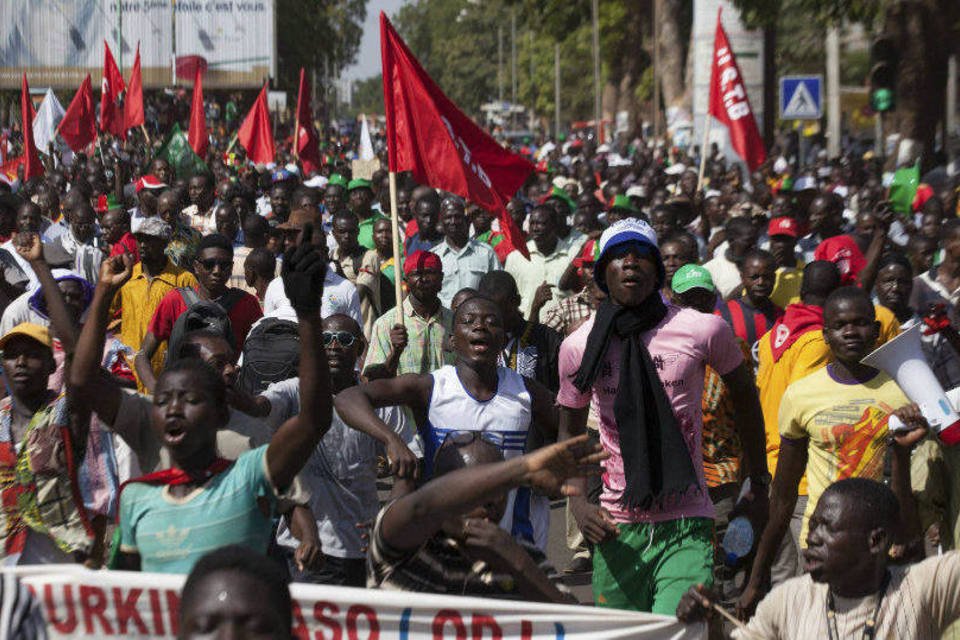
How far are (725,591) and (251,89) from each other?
46264 mm

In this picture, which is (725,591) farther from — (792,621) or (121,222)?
(121,222)

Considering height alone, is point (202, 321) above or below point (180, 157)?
below

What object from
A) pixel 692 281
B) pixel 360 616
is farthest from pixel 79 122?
pixel 360 616

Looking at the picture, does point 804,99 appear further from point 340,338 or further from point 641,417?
point 641,417

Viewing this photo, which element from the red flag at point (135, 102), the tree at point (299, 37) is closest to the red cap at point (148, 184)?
the red flag at point (135, 102)

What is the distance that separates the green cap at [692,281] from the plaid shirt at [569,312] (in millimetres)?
1132

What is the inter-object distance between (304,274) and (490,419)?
1.78 meters

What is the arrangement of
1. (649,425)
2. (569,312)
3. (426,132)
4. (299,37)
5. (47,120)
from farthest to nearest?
(299,37)
(47,120)
(569,312)
(426,132)
(649,425)

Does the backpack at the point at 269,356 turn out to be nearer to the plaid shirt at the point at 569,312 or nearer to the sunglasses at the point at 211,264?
the sunglasses at the point at 211,264

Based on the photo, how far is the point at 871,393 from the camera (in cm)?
559

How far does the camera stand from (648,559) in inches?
201

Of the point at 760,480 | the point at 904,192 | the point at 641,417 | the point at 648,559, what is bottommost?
the point at 648,559

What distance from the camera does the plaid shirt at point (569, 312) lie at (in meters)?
9.10

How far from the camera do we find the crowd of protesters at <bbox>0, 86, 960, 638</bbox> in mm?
4158
